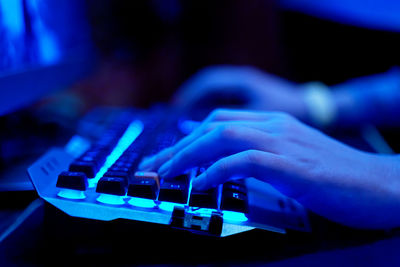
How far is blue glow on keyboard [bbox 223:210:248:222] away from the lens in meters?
0.35

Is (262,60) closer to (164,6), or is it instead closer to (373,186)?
(164,6)

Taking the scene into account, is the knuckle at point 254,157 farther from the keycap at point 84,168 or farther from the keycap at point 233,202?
the keycap at point 84,168

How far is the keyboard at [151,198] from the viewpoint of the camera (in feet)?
1.09

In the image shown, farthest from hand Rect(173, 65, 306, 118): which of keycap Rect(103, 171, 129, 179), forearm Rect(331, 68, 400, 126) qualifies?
keycap Rect(103, 171, 129, 179)

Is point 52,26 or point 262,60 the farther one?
point 262,60

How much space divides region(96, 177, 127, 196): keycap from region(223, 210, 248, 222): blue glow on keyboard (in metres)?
0.12

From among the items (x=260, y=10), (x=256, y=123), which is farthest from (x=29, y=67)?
(x=260, y=10)

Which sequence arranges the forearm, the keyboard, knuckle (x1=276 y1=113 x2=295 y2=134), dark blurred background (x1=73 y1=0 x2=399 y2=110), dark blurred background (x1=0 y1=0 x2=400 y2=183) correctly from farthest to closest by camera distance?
dark blurred background (x1=73 y1=0 x2=399 y2=110) → the forearm → dark blurred background (x1=0 y1=0 x2=400 y2=183) → knuckle (x1=276 y1=113 x2=295 y2=134) → the keyboard

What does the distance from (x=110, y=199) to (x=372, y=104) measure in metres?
0.92

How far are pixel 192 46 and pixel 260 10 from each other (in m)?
0.37


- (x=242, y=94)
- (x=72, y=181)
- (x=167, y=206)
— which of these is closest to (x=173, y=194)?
(x=167, y=206)

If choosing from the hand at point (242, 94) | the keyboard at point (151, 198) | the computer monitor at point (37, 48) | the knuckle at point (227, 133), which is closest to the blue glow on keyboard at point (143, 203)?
the keyboard at point (151, 198)

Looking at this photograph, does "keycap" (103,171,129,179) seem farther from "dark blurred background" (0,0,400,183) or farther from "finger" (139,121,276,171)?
"dark blurred background" (0,0,400,183)

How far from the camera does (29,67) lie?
552 mm
